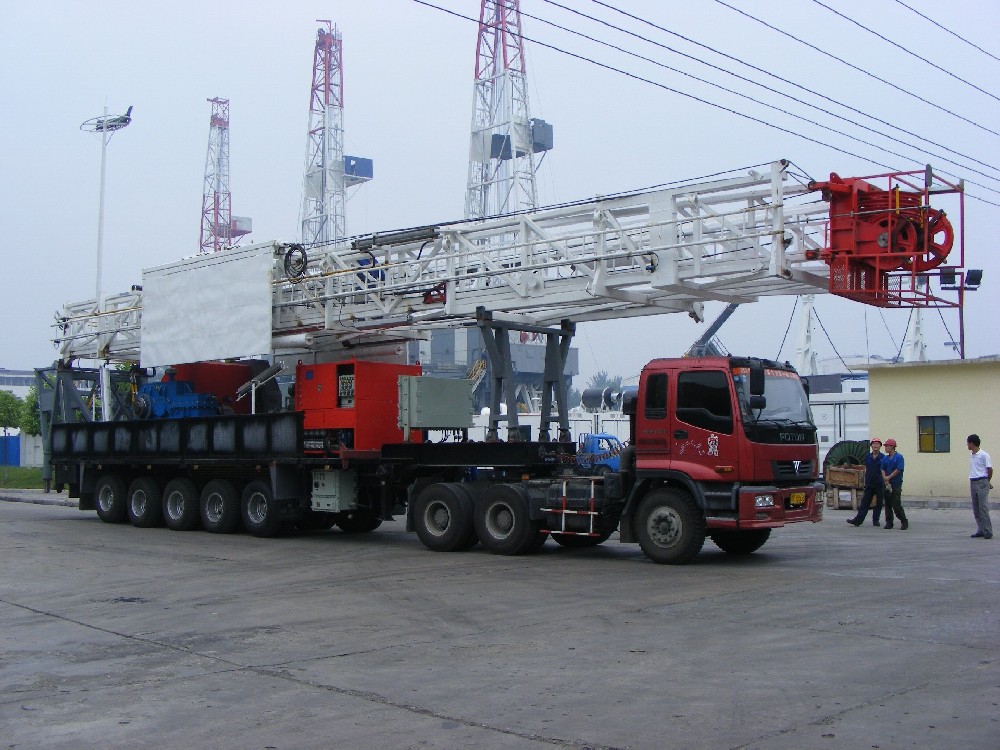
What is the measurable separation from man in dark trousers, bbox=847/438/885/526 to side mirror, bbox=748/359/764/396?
21.4 feet

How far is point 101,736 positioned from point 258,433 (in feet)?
40.8

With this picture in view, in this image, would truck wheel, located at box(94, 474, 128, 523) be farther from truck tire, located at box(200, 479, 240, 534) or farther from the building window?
the building window

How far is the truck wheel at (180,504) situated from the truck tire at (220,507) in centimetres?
25

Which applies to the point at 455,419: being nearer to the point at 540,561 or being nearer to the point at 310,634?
the point at 540,561

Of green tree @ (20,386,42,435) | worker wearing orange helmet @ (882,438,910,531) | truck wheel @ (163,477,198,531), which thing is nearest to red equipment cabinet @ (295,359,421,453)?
truck wheel @ (163,477,198,531)

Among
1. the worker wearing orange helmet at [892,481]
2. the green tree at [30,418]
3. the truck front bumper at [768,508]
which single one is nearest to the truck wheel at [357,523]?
the truck front bumper at [768,508]

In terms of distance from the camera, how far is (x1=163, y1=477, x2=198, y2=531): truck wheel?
67.3ft

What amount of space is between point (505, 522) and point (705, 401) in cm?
358

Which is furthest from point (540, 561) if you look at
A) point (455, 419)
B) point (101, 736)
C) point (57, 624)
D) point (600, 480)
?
point (101, 736)

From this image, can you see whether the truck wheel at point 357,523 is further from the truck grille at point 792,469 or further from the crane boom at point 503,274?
the truck grille at point 792,469

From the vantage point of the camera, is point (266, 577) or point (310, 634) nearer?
point (310, 634)

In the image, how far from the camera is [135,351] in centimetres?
2300

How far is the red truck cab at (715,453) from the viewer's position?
13.5 metres

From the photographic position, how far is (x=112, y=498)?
22.7 metres
